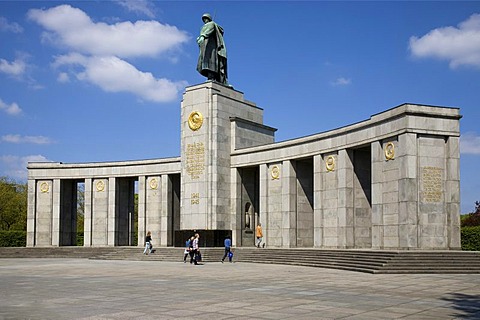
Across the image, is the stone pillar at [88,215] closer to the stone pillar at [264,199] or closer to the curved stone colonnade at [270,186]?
the curved stone colonnade at [270,186]

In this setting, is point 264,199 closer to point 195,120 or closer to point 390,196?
point 195,120

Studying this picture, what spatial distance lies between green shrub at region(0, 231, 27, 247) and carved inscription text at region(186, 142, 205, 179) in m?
20.0

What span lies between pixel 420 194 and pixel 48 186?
33.4 metres

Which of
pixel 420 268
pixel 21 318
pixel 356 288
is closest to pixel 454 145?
pixel 420 268

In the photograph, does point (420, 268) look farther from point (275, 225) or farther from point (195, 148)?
point (195, 148)

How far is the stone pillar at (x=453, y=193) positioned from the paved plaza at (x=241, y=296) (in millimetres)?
5609

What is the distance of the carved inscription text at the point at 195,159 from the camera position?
136 ft

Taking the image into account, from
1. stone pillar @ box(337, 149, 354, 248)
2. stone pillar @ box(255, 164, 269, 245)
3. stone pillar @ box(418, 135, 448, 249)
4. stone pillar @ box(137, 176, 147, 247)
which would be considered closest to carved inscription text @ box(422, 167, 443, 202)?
stone pillar @ box(418, 135, 448, 249)

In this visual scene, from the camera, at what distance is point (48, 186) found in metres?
49.8

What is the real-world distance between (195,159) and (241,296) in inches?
1023

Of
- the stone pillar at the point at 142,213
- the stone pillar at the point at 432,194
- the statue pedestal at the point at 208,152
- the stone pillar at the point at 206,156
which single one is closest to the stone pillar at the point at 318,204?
the statue pedestal at the point at 208,152

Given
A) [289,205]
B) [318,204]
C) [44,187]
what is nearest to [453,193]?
[318,204]

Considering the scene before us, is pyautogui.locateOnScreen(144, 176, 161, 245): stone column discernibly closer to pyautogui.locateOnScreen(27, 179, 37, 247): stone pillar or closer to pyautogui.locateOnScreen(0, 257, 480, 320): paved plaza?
pyautogui.locateOnScreen(27, 179, 37, 247): stone pillar

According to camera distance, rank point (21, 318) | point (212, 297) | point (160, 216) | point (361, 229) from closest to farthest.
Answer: point (21, 318) → point (212, 297) → point (361, 229) → point (160, 216)
